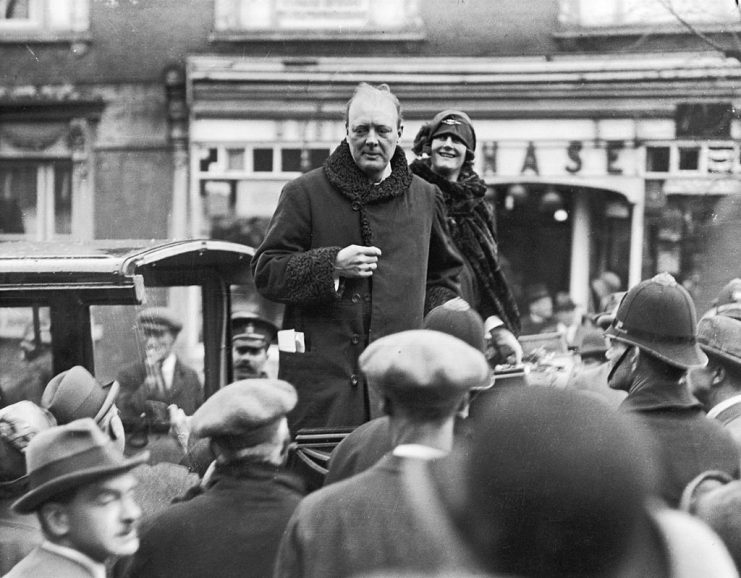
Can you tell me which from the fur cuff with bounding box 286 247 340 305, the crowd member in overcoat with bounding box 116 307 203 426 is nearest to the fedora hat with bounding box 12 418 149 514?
the fur cuff with bounding box 286 247 340 305

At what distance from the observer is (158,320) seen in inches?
230

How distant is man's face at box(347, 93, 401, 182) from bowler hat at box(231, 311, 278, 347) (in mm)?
2426

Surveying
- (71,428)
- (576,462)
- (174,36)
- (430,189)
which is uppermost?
(174,36)

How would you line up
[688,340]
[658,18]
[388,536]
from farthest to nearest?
[658,18]
[688,340]
[388,536]

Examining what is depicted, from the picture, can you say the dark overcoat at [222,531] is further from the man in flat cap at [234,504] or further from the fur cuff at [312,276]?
the fur cuff at [312,276]

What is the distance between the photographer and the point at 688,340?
350cm

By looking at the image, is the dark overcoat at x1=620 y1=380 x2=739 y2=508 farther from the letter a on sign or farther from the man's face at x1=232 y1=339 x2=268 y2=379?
the letter a on sign

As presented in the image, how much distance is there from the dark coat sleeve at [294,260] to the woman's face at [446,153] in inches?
33.8

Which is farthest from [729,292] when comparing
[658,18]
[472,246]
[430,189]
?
[658,18]

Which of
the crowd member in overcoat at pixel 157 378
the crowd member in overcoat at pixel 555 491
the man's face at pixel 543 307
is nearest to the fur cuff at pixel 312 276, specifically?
the crowd member in overcoat at pixel 157 378

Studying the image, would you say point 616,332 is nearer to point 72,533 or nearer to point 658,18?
point 72,533

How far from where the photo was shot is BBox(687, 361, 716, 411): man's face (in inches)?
168

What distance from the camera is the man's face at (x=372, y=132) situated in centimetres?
408

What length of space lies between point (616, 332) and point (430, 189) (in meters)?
1.01
